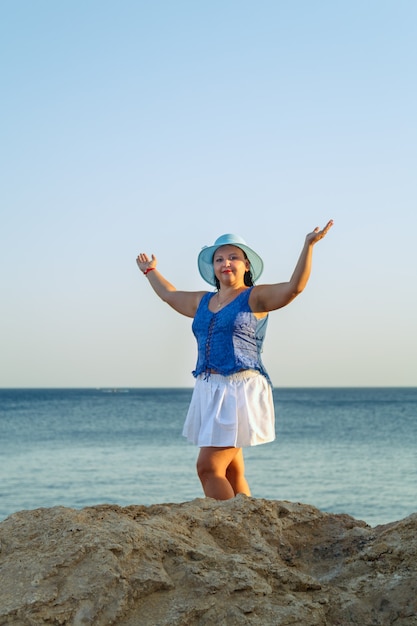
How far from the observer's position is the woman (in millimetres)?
4652

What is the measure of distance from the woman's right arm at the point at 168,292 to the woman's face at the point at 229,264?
26 centimetres

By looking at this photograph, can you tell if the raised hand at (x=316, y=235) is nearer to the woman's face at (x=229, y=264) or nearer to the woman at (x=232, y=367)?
the woman at (x=232, y=367)

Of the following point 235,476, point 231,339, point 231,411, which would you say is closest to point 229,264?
point 231,339

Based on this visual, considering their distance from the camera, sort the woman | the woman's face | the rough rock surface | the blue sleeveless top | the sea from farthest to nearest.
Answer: the sea, the woman's face, the blue sleeveless top, the woman, the rough rock surface

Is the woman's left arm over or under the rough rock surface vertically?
over

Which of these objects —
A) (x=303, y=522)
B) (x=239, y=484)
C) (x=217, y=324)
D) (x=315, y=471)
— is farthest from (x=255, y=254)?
(x=315, y=471)

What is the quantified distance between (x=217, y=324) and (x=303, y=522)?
1530 millimetres

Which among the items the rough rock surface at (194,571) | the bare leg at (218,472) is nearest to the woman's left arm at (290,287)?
the bare leg at (218,472)

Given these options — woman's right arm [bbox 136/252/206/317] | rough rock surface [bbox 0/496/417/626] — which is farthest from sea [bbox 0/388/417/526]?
rough rock surface [bbox 0/496/417/626]

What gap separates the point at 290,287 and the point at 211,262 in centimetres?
87

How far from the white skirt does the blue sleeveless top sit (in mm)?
63

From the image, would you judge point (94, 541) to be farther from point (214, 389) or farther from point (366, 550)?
point (214, 389)

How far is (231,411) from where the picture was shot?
4.73 metres

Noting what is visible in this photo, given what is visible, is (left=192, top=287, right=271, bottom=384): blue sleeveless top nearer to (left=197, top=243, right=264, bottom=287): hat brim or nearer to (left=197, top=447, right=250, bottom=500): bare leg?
(left=197, top=243, right=264, bottom=287): hat brim
